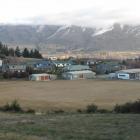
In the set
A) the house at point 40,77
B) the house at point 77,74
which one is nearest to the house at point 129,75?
the house at point 77,74

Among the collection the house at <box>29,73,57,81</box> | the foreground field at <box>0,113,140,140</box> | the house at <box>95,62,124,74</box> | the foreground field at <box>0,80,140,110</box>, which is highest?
the house at <box>95,62,124,74</box>

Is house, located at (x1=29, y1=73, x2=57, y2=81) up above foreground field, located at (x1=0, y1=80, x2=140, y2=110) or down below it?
above

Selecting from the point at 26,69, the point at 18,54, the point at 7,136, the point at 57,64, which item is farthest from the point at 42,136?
the point at 18,54

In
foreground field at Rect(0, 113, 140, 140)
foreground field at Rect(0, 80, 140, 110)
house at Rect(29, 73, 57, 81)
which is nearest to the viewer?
foreground field at Rect(0, 113, 140, 140)

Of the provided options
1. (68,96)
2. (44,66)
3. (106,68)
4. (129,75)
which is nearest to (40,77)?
(129,75)

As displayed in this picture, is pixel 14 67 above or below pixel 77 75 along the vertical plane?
above

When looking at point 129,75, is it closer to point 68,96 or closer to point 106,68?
point 106,68

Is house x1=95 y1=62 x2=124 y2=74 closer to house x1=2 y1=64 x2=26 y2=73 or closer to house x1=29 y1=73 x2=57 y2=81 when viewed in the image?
house x1=2 y1=64 x2=26 y2=73

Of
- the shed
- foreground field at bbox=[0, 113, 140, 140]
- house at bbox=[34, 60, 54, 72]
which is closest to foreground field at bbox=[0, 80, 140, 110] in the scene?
foreground field at bbox=[0, 113, 140, 140]

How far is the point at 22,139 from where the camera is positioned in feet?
37.6

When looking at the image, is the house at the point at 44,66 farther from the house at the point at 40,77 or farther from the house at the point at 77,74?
the house at the point at 40,77

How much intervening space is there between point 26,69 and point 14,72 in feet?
24.5

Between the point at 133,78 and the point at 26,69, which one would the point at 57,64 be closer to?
the point at 26,69

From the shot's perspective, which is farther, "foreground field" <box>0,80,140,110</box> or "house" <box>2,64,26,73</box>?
"house" <box>2,64,26,73</box>
